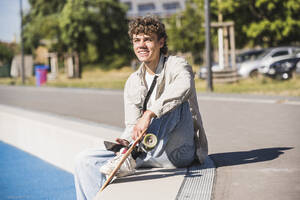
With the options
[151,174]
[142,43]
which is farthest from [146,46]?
[151,174]

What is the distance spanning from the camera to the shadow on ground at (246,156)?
4.86 metres

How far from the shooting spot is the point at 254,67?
2155cm


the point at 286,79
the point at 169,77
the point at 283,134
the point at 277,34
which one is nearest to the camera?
the point at 169,77

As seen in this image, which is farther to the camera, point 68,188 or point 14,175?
point 14,175

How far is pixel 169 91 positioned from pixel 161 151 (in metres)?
0.61

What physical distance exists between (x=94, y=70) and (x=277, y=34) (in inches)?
1185

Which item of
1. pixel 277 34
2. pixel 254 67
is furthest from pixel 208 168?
pixel 277 34

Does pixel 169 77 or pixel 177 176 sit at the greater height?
pixel 169 77

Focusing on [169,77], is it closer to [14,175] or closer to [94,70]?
[14,175]

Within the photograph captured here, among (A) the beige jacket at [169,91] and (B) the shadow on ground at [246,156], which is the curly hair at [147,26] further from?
(B) the shadow on ground at [246,156]

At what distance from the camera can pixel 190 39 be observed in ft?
139

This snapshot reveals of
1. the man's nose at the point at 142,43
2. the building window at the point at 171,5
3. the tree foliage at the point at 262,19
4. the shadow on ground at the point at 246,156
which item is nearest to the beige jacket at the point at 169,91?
the man's nose at the point at 142,43

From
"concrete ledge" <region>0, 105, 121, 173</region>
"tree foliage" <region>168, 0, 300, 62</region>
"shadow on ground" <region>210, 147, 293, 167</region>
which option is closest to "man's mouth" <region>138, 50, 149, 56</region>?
"shadow on ground" <region>210, 147, 293, 167</region>

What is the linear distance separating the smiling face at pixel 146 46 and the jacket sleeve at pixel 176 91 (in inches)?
9.5
